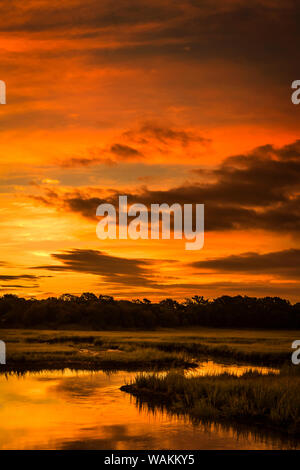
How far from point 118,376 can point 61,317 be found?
96.7 m

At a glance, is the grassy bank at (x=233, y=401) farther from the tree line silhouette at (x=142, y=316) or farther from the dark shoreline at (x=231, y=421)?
the tree line silhouette at (x=142, y=316)

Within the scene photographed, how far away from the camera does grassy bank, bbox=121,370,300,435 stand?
842 inches

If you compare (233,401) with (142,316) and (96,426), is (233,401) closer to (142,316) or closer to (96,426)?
(96,426)

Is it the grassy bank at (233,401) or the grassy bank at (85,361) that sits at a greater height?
the grassy bank at (233,401)

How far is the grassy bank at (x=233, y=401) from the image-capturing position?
70.1 feet

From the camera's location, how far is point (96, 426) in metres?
21.5

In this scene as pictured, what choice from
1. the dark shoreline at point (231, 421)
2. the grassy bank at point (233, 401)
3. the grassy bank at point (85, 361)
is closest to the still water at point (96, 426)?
the dark shoreline at point (231, 421)

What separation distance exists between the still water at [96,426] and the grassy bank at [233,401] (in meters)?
1.14

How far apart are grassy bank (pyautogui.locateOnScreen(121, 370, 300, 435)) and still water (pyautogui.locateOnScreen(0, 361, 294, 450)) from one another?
1.14 metres

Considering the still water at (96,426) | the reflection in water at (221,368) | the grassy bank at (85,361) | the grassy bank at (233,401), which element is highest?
the grassy bank at (233,401)

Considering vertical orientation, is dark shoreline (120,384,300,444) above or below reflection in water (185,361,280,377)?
above

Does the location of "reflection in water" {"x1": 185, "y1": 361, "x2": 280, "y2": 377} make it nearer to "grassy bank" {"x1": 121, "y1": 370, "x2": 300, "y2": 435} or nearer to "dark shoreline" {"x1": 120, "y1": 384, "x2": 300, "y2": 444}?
"grassy bank" {"x1": 121, "y1": 370, "x2": 300, "y2": 435}

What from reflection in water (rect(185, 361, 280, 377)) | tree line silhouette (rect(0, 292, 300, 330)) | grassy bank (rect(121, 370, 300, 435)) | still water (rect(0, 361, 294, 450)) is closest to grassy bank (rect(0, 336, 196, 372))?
reflection in water (rect(185, 361, 280, 377))
